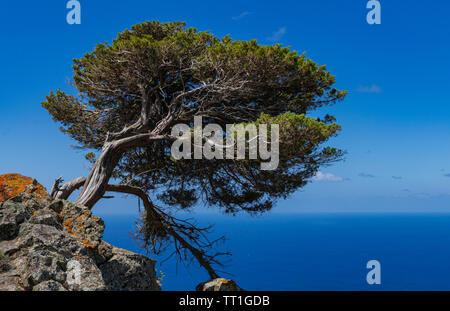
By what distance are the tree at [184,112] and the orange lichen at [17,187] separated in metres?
3.69

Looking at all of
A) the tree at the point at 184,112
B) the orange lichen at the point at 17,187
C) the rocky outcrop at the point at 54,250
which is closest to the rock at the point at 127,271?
the rocky outcrop at the point at 54,250

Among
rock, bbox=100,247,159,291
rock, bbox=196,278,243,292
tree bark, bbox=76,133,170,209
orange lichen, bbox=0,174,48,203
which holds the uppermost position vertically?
tree bark, bbox=76,133,170,209

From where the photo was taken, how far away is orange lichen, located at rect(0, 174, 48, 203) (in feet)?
A: 17.0

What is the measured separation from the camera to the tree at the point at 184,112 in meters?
9.41

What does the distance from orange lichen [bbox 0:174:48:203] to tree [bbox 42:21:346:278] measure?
369cm

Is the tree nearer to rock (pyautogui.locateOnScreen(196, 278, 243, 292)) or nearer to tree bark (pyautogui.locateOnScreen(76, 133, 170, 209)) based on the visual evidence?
tree bark (pyautogui.locateOnScreen(76, 133, 170, 209))

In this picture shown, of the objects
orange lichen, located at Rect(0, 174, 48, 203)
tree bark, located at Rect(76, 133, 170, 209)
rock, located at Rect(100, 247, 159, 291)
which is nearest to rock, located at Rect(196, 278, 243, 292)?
rock, located at Rect(100, 247, 159, 291)

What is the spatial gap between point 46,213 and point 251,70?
675 cm

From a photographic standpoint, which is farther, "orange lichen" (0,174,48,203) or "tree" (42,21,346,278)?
"tree" (42,21,346,278)

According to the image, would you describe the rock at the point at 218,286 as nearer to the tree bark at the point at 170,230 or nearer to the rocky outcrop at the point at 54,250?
the rocky outcrop at the point at 54,250
